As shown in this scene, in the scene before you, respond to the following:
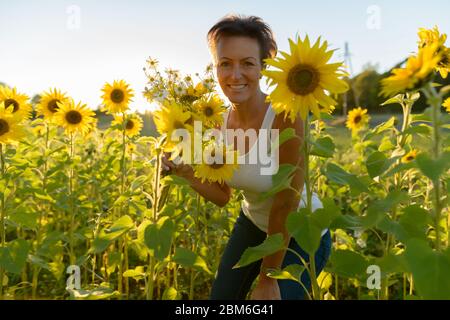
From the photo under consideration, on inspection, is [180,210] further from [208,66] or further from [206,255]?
[206,255]

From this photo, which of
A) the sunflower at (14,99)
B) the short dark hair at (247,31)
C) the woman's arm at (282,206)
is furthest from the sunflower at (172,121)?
the sunflower at (14,99)

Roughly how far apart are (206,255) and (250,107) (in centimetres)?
123

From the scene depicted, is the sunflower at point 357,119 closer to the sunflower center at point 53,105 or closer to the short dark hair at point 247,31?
the short dark hair at point 247,31

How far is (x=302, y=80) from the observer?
4.83 feet

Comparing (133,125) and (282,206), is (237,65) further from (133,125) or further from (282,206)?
(133,125)

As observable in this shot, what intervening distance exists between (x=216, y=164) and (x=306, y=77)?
55 cm

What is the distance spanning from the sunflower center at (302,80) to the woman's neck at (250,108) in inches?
34.2

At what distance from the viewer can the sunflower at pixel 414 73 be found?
110 cm

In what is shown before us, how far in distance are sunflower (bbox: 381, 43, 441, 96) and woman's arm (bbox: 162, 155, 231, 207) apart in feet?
2.99

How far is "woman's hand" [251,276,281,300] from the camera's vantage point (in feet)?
6.47

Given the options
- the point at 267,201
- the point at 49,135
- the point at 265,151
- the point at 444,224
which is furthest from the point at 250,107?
the point at 49,135

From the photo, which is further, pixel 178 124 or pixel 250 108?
pixel 250 108

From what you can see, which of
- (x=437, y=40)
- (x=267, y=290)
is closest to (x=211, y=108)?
(x=267, y=290)
